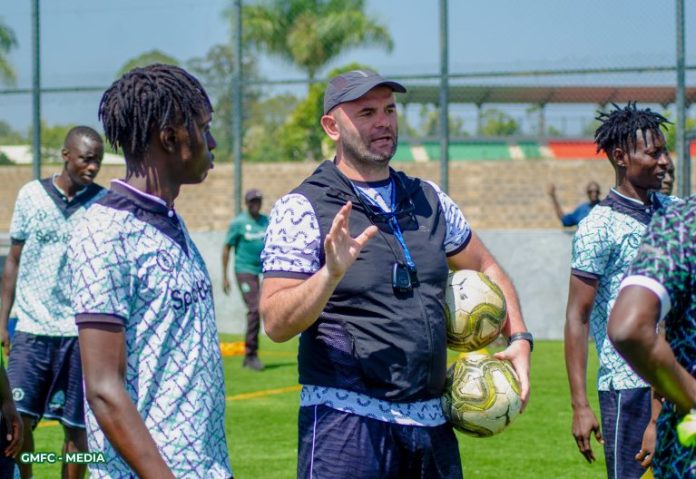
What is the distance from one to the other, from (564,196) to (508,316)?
2649cm

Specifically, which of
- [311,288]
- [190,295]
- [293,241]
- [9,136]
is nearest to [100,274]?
[190,295]

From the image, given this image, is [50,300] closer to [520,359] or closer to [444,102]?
[520,359]

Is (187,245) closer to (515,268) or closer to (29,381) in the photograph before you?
(29,381)

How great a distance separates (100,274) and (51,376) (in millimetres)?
4512

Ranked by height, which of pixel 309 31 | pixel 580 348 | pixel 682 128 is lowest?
pixel 580 348

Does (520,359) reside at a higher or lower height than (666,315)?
lower

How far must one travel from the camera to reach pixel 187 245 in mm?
3680

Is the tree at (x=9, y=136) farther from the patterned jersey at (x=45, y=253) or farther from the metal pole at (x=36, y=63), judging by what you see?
the patterned jersey at (x=45, y=253)

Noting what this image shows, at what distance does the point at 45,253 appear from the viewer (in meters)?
7.89

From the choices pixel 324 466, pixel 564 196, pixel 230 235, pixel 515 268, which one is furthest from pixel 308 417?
pixel 564 196

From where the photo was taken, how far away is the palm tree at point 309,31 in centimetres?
3091

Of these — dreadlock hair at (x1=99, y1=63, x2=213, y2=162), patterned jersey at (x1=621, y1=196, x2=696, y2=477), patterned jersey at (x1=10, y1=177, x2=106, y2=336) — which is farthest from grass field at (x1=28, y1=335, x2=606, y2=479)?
patterned jersey at (x1=621, y1=196, x2=696, y2=477)

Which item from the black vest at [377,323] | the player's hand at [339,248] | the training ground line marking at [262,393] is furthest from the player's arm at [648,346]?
the training ground line marking at [262,393]

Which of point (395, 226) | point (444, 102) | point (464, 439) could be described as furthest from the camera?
point (444, 102)
